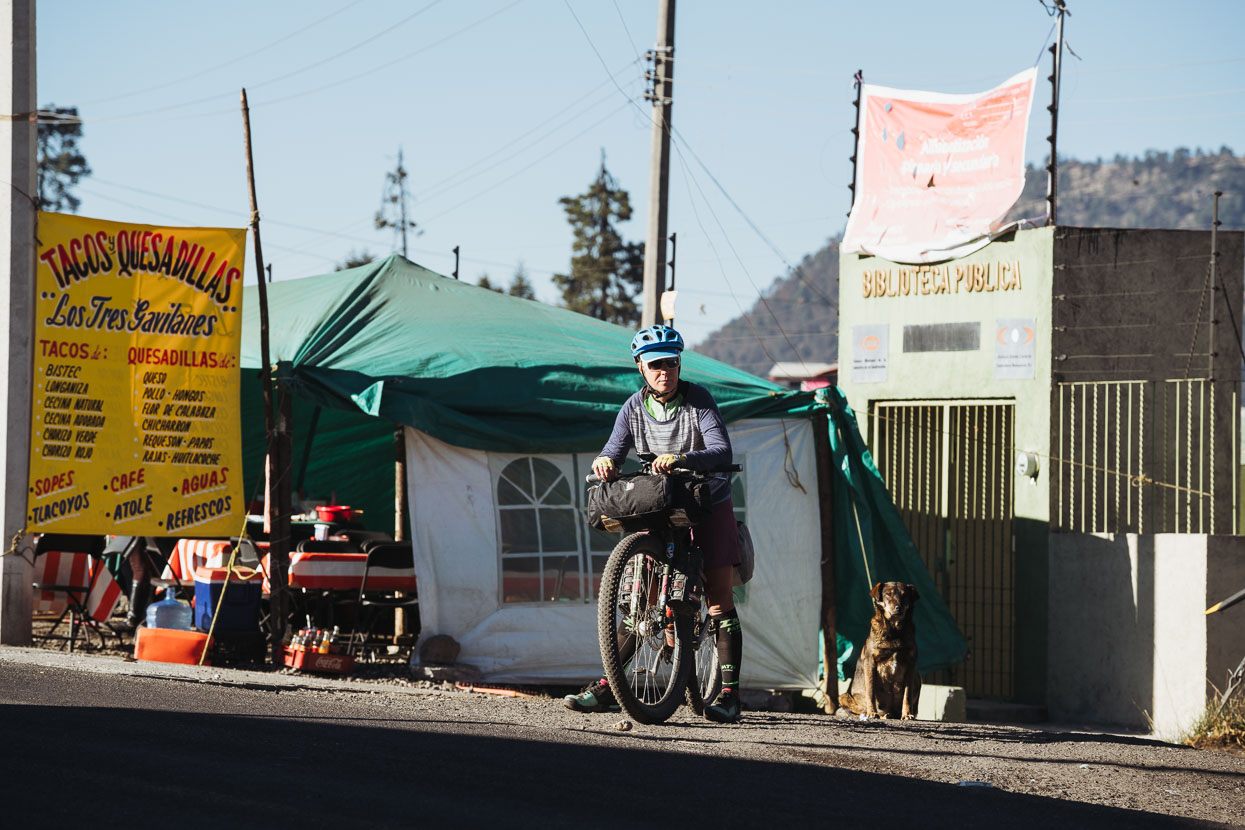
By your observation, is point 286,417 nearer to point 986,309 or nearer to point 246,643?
point 246,643

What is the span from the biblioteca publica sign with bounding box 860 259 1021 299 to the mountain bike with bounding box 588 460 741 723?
828 centimetres

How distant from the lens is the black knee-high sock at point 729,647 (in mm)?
7621

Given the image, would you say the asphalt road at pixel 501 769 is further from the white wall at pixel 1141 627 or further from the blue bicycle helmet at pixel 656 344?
the white wall at pixel 1141 627

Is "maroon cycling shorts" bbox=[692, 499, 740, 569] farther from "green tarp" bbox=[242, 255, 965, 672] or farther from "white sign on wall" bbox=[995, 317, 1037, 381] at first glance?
"white sign on wall" bbox=[995, 317, 1037, 381]

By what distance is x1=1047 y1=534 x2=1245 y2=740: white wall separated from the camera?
12.3m

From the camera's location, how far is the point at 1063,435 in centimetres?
1421

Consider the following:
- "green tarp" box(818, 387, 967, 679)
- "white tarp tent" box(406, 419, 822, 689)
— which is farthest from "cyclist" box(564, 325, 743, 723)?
"green tarp" box(818, 387, 967, 679)

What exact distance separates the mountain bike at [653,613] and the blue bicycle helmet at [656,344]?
22.1 inches

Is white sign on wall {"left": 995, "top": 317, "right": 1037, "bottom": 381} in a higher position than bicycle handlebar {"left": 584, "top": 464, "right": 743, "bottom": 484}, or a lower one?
higher

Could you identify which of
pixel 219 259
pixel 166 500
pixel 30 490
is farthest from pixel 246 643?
pixel 219 259

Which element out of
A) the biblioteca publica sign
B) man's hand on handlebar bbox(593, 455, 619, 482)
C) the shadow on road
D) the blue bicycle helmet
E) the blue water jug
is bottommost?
the blue water jug

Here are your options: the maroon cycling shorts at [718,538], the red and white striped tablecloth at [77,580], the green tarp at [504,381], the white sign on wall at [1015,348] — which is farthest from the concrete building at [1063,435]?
the red and white striped tablecloth at [77,580]

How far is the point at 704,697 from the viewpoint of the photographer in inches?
309

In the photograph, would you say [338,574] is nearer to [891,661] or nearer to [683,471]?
[891,661]
